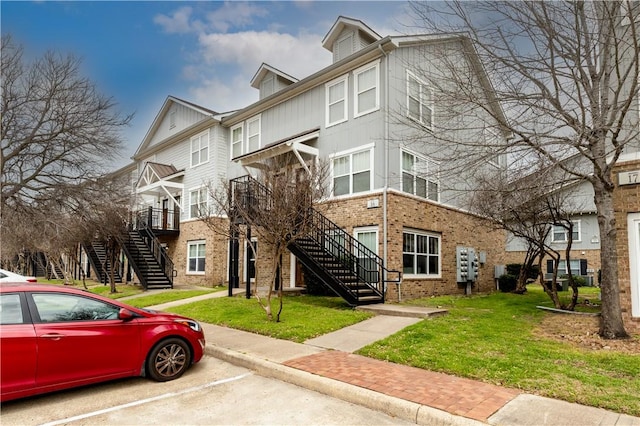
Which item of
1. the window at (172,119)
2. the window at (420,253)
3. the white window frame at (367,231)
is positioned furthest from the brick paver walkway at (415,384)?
the window at (172,119)

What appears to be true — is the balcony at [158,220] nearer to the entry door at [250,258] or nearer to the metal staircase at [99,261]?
the metal staircase at [99,261]

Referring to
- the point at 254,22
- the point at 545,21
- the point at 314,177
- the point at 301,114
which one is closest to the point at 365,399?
the point at 314,177

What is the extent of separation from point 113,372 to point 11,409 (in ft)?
3.68

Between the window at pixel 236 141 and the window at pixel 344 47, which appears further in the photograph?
the window at pixel 236 141

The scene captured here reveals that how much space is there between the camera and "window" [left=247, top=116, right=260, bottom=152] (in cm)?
1984

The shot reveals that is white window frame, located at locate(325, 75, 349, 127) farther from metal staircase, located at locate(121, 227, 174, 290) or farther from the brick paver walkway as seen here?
metal staircase, located at locate(121, 227, 174, 290)

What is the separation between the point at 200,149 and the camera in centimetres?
2270

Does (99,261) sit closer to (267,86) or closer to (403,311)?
(267,86)

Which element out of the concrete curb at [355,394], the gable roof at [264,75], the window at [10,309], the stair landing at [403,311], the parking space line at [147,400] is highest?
the gable roof at [264,75]

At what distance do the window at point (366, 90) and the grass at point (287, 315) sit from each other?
6753 mm

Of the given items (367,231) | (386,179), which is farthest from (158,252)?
(386,179)

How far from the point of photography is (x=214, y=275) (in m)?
20.4

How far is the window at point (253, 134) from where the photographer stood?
19.8m

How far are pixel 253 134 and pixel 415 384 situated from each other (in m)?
16.4
